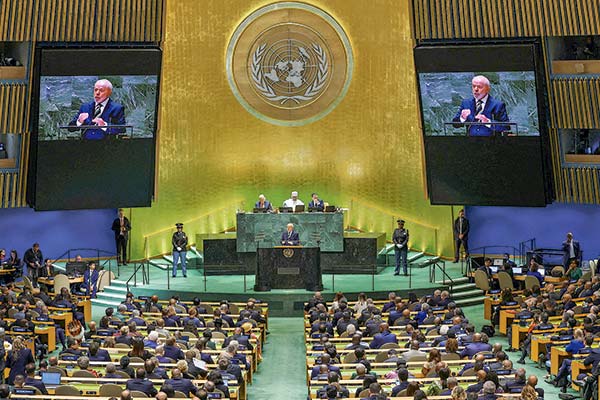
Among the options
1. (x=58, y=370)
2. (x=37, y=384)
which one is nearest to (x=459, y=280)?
(x=58, y=370)

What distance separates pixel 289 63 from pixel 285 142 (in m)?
2.10

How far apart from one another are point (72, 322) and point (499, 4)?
1248cm

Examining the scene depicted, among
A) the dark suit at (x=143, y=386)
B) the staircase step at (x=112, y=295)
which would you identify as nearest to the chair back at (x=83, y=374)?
the dark suit at (x=143, y=386)

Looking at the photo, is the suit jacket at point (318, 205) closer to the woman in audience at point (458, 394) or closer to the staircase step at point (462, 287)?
the staircase step at point (462, 287)

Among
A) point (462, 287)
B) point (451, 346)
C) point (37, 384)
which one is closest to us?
point (37, 384)

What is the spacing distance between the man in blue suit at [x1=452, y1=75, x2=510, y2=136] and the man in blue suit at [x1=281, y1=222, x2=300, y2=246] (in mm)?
4558

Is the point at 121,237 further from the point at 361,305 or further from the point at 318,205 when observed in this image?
the point at 361,305

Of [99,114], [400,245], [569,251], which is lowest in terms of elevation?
[569,251]

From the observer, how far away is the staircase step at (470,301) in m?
26.0

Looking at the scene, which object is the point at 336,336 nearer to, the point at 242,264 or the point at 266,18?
the point at 242,264

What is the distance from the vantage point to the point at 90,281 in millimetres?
25750

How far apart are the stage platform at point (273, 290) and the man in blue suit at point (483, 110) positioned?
3686mm

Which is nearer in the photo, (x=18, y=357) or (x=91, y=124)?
(x=18, y=357)

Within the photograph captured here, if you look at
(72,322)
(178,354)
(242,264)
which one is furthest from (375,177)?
(178,354)
